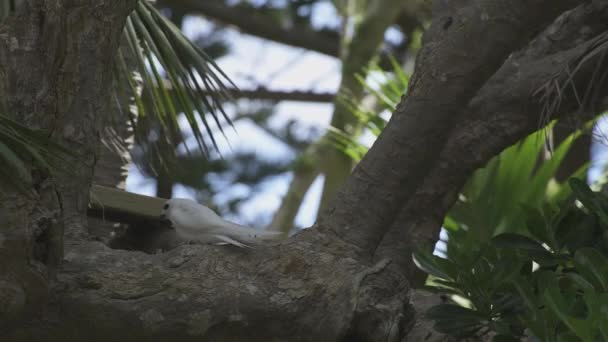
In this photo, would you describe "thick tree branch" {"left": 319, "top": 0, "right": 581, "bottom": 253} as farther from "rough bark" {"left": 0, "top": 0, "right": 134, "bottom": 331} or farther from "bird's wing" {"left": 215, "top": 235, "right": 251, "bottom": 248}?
"rough bark" {"left": 0, "top": 0, "right": 134, "bottom": 331}

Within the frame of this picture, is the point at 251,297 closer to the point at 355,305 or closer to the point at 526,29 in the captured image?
the point at 355,305

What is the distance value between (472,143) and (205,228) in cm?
79

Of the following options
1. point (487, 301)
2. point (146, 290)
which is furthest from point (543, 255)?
point (146, 290)

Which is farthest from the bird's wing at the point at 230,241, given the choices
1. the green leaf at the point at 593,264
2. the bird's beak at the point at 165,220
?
the green leaf at the point at 593,264

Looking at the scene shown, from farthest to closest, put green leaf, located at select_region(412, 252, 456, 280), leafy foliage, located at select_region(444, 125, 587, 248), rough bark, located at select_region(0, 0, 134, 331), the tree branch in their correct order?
the tree branch → leafy foliage, located at select_region(444, 125, 587, 248) → green leaf, located at select_region(412, 252, 456, 280) → rough bark, located at select_region(0, 0, 134, 331)

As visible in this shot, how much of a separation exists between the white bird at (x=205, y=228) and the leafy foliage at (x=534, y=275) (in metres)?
0.38

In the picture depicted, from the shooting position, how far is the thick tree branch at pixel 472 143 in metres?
2.46

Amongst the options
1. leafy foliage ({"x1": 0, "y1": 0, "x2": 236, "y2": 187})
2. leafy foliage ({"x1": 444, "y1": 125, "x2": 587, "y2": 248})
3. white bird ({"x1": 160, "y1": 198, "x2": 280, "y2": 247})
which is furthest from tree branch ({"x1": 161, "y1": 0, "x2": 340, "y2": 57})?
white bird ({"x1": 160, "y1": 198, "x2": 280, "y2": 247})

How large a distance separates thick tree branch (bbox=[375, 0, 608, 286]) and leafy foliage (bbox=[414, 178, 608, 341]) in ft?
0.98

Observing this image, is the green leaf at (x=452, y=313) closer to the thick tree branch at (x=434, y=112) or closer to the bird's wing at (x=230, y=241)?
the thick tree branch at (x=434, y=112)

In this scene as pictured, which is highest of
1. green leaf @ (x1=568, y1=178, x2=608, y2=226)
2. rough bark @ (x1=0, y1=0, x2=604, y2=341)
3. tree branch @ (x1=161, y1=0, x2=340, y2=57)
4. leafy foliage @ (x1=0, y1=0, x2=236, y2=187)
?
tree branch @ (x1=161, y1=0, x2=340, y2=57)

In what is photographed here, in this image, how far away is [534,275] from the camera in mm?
2035

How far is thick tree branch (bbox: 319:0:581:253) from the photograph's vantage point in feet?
7.26

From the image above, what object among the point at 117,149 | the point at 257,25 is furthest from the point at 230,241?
the point at 257,25
